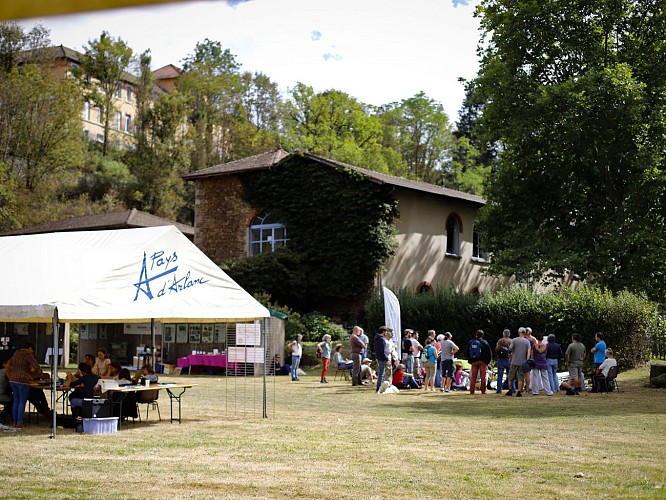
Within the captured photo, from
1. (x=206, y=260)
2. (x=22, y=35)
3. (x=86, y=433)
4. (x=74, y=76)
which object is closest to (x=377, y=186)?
(x=206, y=260)

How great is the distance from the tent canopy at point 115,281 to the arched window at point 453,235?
2633 cm

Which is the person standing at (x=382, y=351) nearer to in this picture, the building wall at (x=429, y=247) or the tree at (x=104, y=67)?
the building wall at (x=429, y=247)

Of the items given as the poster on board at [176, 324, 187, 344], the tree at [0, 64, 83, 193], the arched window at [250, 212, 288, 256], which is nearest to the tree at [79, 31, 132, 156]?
the tree at [0, 64, 83, 193]

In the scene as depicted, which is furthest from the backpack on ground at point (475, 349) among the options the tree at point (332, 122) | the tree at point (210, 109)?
the tree at point (210, 109)

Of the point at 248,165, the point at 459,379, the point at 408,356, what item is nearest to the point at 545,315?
the point at 459,379

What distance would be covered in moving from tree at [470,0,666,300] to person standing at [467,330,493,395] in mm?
10229

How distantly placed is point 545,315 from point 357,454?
19268 mm

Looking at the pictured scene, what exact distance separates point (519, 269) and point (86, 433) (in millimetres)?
22115

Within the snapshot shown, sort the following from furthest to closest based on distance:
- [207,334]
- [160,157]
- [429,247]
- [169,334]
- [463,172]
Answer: [463,172] < [160,157] < [429,247] < [169,334] < [207,334]

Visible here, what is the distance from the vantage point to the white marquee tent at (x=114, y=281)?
13302mm

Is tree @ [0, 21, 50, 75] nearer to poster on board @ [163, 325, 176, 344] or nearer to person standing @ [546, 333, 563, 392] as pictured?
poster on board @ [163, 325, 176, 344]

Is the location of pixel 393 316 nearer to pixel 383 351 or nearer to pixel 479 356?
pixel 383 351

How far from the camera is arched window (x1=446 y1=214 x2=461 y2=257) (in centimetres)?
4109

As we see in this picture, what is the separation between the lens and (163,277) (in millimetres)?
14859
